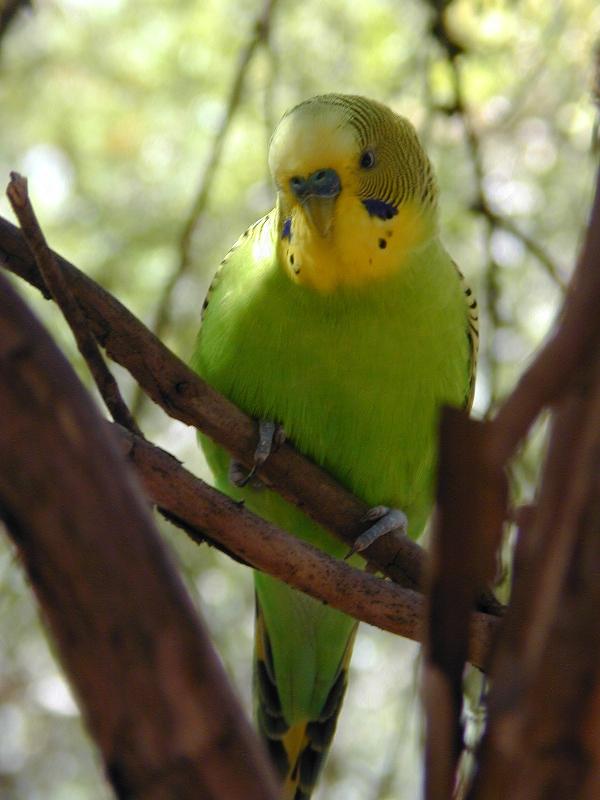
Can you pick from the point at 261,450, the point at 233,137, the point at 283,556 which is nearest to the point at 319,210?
the point at 261,450

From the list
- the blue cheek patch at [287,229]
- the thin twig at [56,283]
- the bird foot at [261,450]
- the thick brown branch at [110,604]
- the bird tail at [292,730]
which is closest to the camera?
the thick brown branch at [110,604]

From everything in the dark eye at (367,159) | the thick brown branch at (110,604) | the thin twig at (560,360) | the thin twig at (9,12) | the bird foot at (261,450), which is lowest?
the thick brown branch at (110,604)

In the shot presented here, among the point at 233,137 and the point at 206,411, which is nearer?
the point at 206,411

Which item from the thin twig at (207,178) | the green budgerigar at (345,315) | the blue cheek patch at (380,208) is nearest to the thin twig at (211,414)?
the green budgerigar at (345,315)

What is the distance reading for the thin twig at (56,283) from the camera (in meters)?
2.02

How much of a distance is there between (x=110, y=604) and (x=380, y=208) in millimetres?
2084

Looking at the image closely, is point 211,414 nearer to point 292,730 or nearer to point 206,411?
point 206,411

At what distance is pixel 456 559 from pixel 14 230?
1.55 metres

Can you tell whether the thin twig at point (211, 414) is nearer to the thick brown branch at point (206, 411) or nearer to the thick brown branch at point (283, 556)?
the thick brown branch at point (206, 411)

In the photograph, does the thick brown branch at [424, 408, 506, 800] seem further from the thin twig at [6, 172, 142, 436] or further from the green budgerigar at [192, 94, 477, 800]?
the green budgerigar at [192, 94, 477, 800]

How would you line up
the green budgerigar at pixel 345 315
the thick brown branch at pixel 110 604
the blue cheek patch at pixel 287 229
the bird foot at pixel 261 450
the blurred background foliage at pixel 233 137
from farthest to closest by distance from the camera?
the blurred background foliage at pixel 233 137
the blue cheek patch at pixel 287 229
the green budgerigar at pixel 345 315
the bird foot at pixel 261 450
the thick brown branch at pixel 110 604

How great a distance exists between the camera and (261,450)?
2.70 metres

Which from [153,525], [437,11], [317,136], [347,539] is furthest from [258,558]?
[437,11]

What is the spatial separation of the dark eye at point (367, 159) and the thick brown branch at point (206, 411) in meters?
0.72
